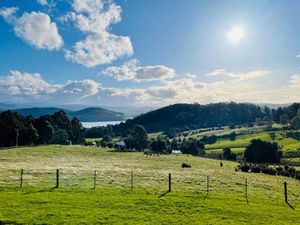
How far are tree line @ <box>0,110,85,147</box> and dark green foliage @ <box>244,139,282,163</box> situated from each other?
79.1 meters

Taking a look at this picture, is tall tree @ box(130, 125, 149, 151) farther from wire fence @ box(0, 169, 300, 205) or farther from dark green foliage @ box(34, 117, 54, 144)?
wire fence @ box(0, 169, 300, 205)

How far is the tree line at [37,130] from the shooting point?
121 m

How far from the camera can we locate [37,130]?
445ft

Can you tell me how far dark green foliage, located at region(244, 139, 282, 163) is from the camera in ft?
414

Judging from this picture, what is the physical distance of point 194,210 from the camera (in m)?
30.4

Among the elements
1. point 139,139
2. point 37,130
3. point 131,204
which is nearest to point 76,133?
point 37,130

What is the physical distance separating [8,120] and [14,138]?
7258mm

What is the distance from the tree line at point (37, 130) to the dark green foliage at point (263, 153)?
3116 inches

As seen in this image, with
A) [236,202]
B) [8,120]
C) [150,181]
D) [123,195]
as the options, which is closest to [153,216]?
[123,195]

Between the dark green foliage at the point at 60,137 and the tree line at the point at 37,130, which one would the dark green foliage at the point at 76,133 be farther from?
the dark green foliage at the point at 60,137

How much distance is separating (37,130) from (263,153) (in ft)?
301


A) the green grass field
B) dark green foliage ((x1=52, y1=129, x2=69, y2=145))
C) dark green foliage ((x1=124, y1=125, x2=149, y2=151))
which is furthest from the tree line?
the green grass field

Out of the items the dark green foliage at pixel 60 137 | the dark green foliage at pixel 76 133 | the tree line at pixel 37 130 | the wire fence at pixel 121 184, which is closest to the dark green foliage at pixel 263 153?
the dark green foliage at pixel 60 137

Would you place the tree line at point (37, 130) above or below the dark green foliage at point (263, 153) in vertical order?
above
